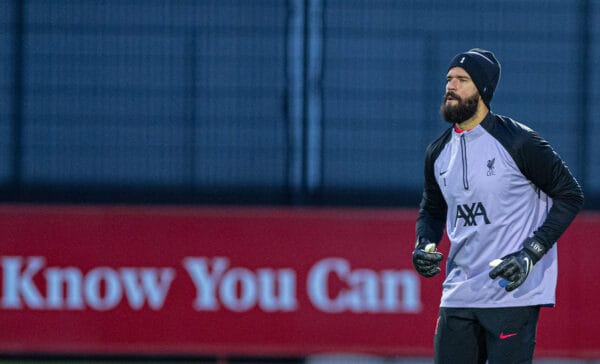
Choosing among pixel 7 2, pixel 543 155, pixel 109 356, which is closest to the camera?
pixel 543 155

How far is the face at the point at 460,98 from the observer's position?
534cm

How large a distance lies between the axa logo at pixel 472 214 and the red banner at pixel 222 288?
366 centimetres

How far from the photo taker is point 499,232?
531 centimetres

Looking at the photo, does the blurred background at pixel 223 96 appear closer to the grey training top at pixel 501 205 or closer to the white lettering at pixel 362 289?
the white lettering at pixel 362 289

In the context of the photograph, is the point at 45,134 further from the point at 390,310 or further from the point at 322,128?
the point at 390,310

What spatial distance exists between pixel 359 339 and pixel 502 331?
3.94 m

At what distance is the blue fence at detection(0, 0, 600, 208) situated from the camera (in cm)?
1005

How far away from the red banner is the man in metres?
3.64

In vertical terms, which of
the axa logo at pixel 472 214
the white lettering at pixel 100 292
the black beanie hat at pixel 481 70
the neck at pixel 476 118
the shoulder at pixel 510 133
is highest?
the black beanie hat at pixel 481 70

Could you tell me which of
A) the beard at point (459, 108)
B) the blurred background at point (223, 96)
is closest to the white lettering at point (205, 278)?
the blurred background at point (223, 96)

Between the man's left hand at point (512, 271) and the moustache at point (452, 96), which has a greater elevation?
the moustache at point (452, 96)

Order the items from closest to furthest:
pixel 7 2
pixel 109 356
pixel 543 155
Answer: pixel 543 155, pixel 109 356, pixel 7 2

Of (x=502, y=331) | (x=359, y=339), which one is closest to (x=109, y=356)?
(x=359, y=339)

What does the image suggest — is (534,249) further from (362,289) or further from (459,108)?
(362,289)
